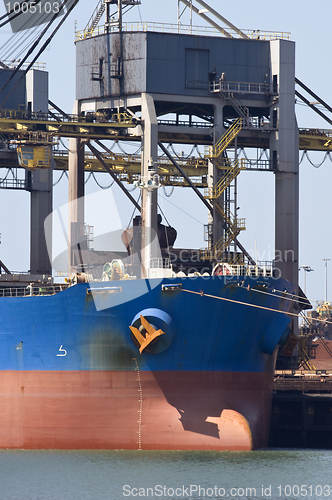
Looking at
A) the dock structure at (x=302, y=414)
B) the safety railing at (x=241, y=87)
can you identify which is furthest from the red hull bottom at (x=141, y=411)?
the safety railing at (x=241, y=87)

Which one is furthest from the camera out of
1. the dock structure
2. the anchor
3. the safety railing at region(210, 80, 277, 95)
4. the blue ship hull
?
the safety railing at region(210, 80, 277, 95)

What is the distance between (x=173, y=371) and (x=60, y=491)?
20.7 ft

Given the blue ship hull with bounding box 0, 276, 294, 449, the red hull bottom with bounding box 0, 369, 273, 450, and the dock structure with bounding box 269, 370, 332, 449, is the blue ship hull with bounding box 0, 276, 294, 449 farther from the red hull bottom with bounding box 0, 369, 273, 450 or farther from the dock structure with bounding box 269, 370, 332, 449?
the dock structure with bounding box 269, 370, 332, 449

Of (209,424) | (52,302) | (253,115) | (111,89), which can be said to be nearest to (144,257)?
(52,302)

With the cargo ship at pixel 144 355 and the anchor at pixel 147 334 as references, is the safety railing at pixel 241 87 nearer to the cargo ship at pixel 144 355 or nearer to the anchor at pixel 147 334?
the cargo ship at pixel 144 355

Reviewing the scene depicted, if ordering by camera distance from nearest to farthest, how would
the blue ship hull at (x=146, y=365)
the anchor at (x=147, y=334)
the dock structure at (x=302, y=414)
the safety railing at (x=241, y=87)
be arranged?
the anchor at (x=147, y=334) < the blue ship hull at (x=146, y=365) < the dock structure at (x=302, y=414) < the safety railing at (x=241, y=87)

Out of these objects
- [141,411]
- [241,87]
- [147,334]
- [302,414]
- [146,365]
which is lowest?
[302,414]

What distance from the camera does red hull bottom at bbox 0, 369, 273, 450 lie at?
99.7ft

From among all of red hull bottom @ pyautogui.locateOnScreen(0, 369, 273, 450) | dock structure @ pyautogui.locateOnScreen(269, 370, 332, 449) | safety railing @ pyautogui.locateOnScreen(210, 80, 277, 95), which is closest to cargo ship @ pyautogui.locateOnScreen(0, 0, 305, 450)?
red hull bottom @ pyautogui.locateOnScreen(0, 369, 273, 450)

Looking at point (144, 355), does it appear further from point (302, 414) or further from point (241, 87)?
point (241, 87)

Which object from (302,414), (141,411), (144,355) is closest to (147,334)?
(144,355)

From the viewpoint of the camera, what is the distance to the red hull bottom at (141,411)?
3039 cm

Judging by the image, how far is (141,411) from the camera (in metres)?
30.6

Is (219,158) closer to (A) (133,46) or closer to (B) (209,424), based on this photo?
(A) (133,46)
